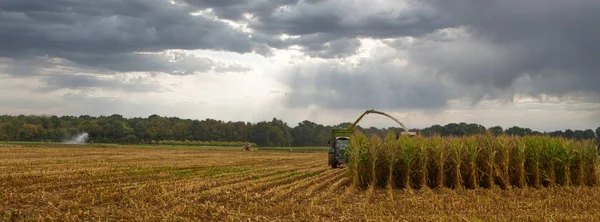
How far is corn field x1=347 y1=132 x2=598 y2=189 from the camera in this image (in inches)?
911

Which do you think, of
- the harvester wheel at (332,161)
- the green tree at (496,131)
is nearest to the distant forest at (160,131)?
the harvester wheel at (332,161)

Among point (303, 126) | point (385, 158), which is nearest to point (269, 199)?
point (385, 158)

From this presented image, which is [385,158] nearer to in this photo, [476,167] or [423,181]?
[423,181]

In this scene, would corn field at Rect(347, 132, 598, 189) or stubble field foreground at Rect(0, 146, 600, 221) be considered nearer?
stubble field foreground at Rect(0, 146, 600, 221)

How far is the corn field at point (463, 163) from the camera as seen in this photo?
23.1 m

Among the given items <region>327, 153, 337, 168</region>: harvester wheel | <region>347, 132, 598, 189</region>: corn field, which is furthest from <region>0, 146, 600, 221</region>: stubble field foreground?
<region>327, 153, 337, 168</region>: harvester wheel

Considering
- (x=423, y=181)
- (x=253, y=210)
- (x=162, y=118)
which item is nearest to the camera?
(x=253, y=210)

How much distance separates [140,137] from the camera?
136 m

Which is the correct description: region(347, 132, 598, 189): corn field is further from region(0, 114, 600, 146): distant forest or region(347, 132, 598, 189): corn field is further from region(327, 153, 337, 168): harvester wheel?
region(0, 114, 600, 146): distant forest

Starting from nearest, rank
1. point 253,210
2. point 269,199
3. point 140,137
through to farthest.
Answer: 1. point 253,210
2. point 269,199
3. point 140,137

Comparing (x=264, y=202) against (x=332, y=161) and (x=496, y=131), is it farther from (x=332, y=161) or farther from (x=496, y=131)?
(x=332, y=161)

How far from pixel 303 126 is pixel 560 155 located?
151694 millimetres

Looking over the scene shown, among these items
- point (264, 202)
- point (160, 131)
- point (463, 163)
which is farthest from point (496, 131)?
point (160, 131)

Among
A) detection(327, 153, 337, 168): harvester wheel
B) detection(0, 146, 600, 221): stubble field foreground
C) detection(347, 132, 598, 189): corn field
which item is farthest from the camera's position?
detection(327, 153, 337, 168): harvester wheel
